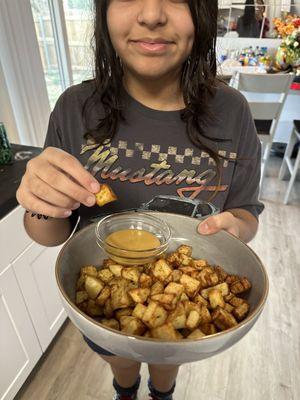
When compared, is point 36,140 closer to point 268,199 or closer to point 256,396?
point 256,396

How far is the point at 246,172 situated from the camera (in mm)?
891

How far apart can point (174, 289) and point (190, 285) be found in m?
0.04

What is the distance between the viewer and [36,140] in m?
1.77

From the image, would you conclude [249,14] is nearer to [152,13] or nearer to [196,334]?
[152,13]

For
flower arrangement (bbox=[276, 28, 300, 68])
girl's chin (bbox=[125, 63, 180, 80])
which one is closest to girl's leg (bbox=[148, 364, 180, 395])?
girl's chin (bbox=[125, 63, 180, 80])

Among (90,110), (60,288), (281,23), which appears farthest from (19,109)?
(281,23)

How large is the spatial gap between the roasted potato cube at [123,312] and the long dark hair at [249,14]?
4.03 meters

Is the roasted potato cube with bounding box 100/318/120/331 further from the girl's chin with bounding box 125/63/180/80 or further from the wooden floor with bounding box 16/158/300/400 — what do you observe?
the wooden floor with bounding box 16/158/300/400

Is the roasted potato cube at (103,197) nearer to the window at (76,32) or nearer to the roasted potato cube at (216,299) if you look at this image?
the roasted potato cube at (216,299)

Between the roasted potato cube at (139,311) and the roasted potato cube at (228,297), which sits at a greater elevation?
the roasted potato cube at (139,311)

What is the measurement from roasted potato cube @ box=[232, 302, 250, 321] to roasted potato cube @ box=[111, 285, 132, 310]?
203 mm

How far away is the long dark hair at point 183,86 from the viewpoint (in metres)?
0.83

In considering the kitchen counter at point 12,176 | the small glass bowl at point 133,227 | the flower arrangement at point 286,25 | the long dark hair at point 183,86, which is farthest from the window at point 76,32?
the flower arrangement at point 286,25

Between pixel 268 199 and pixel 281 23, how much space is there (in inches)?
83.7
